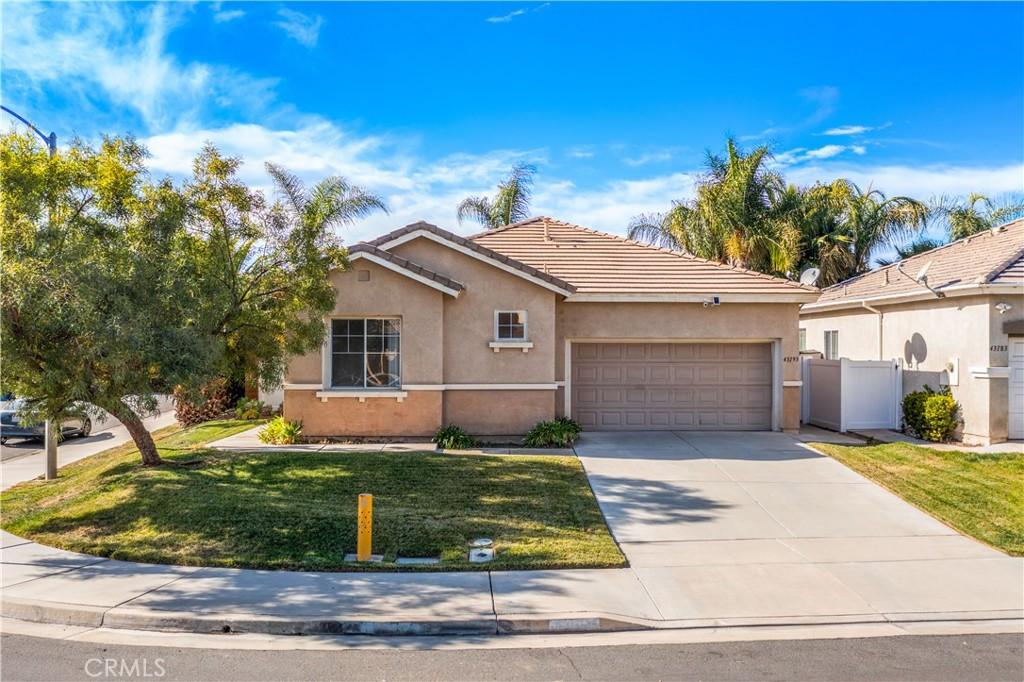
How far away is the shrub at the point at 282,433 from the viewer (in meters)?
13.9

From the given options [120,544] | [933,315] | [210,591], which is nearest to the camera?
[210,591]

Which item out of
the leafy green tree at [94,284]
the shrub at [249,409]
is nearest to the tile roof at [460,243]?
the leafy green tree at [94,284]

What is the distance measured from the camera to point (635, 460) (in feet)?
42.0

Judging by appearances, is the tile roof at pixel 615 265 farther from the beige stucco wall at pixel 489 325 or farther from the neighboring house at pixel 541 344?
the beige stucco wall at pixel 489 325

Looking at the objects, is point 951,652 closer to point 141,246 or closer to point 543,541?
point 543,541

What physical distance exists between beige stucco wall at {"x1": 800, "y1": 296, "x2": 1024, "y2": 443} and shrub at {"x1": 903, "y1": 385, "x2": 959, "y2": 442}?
0.20 m

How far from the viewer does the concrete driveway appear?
22.4 ft

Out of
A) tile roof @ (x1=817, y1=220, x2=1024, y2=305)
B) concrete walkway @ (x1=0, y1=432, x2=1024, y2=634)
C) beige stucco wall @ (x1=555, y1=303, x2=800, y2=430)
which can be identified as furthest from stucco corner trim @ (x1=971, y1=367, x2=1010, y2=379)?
concrete walkway @ (x1=0, y1=432, x2=1024, y2=634)

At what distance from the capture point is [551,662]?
5.64 m

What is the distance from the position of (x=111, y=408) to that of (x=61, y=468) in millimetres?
6808

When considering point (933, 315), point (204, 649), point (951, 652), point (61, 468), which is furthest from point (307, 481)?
point (933, 315)

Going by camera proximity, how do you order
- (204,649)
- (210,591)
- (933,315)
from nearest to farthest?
(204,649)
(210,591)
(933,315)

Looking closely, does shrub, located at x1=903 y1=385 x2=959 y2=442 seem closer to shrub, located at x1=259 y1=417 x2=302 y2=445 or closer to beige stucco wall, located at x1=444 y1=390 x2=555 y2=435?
beige stucco wall, located at x1=444 y1=390 x2=555 y2=435

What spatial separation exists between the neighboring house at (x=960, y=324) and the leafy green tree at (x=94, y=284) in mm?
14391
